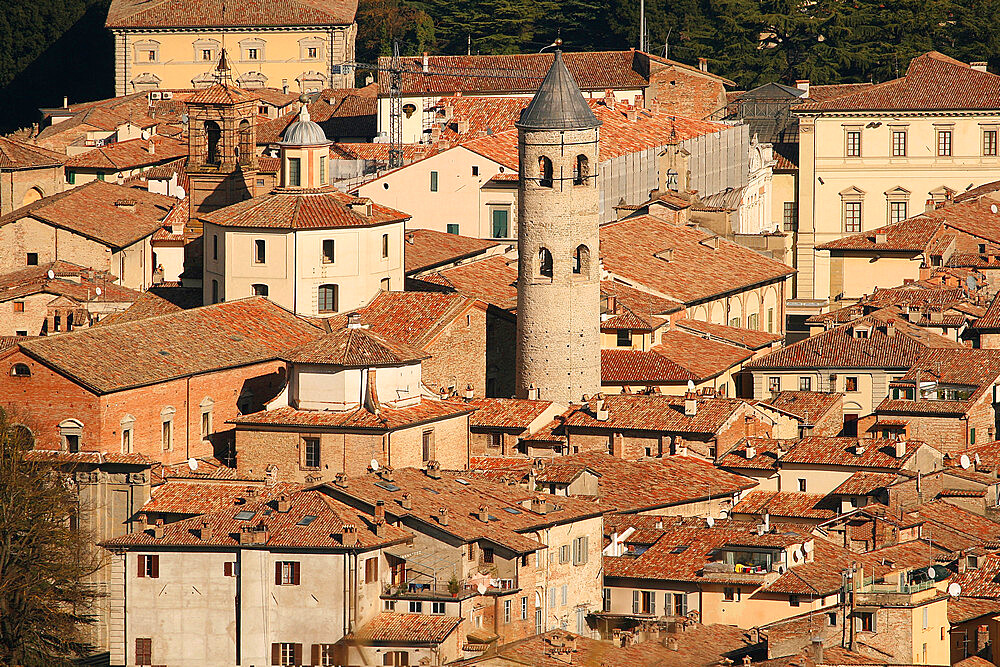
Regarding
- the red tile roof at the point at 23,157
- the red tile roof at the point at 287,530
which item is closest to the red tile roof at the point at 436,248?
the red tile roof at the point at 23,157

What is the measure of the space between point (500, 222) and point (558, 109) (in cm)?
1584

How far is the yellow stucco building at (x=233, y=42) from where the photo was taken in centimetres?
10769

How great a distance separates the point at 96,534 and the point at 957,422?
17621mm

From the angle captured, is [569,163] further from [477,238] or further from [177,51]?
[177,51]

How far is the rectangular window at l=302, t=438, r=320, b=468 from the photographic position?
5134 cm

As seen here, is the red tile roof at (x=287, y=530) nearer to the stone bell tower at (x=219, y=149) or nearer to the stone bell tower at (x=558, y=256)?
the stone bell tower at (x=558, y=256)

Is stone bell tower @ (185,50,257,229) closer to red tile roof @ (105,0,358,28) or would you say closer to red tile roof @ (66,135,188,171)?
red tile roof @ (66,135,188,171)

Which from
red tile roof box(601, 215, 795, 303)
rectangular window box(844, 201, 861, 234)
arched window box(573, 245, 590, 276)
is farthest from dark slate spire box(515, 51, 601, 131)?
rectangular window box(844, 201, 861, 234)

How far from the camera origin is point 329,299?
196ft

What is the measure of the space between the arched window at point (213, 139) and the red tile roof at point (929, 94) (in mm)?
23014

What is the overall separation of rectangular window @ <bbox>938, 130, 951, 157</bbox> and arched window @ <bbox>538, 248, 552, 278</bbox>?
1228 inches

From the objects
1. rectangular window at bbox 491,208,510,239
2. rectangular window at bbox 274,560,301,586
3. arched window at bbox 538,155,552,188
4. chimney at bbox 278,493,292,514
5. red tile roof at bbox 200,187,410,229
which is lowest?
rectangular window at bbox 274,560,301,586

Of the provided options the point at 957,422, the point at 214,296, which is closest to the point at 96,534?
the point at 214,296

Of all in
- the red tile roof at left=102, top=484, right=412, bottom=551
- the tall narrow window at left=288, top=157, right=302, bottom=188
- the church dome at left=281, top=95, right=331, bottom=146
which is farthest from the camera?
the church dome at left=281, top=95, right=331, bottom=146
